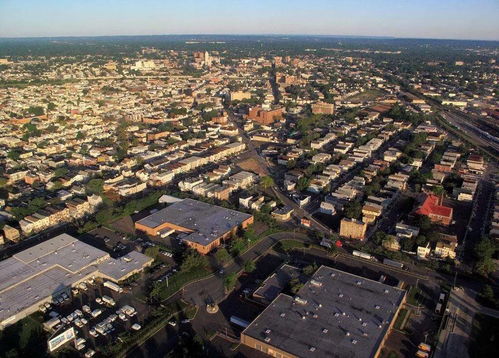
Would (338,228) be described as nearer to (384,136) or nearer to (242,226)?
(242,226)

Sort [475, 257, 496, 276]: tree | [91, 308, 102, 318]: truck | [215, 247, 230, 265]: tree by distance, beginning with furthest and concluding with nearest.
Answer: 1. [215, 247, 230, 265]: tree
2. [475, 257, 496, 276]: tree
3. [91, 308, 102, 318]: truck

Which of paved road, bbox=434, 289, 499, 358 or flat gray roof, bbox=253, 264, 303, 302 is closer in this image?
paved road, bbox=434, 289, 499, 358

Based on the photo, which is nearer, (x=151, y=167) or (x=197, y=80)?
(x=151, y=167)

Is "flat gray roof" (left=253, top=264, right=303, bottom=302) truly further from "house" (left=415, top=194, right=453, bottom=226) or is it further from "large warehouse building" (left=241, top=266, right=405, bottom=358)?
"house" (left=415, top=194, right=453, bottom=226)

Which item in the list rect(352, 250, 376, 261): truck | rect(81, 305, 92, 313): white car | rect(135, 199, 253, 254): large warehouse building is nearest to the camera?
rect(81, 305, 92, 313): white car

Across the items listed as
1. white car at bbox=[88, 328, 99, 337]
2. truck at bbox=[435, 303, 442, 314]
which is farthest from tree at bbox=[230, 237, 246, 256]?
truck at bbox=[435, 303, 442, 314]

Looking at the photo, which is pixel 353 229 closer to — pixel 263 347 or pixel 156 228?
pixel 263 347

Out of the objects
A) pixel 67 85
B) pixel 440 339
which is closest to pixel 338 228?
pixel 440 339
